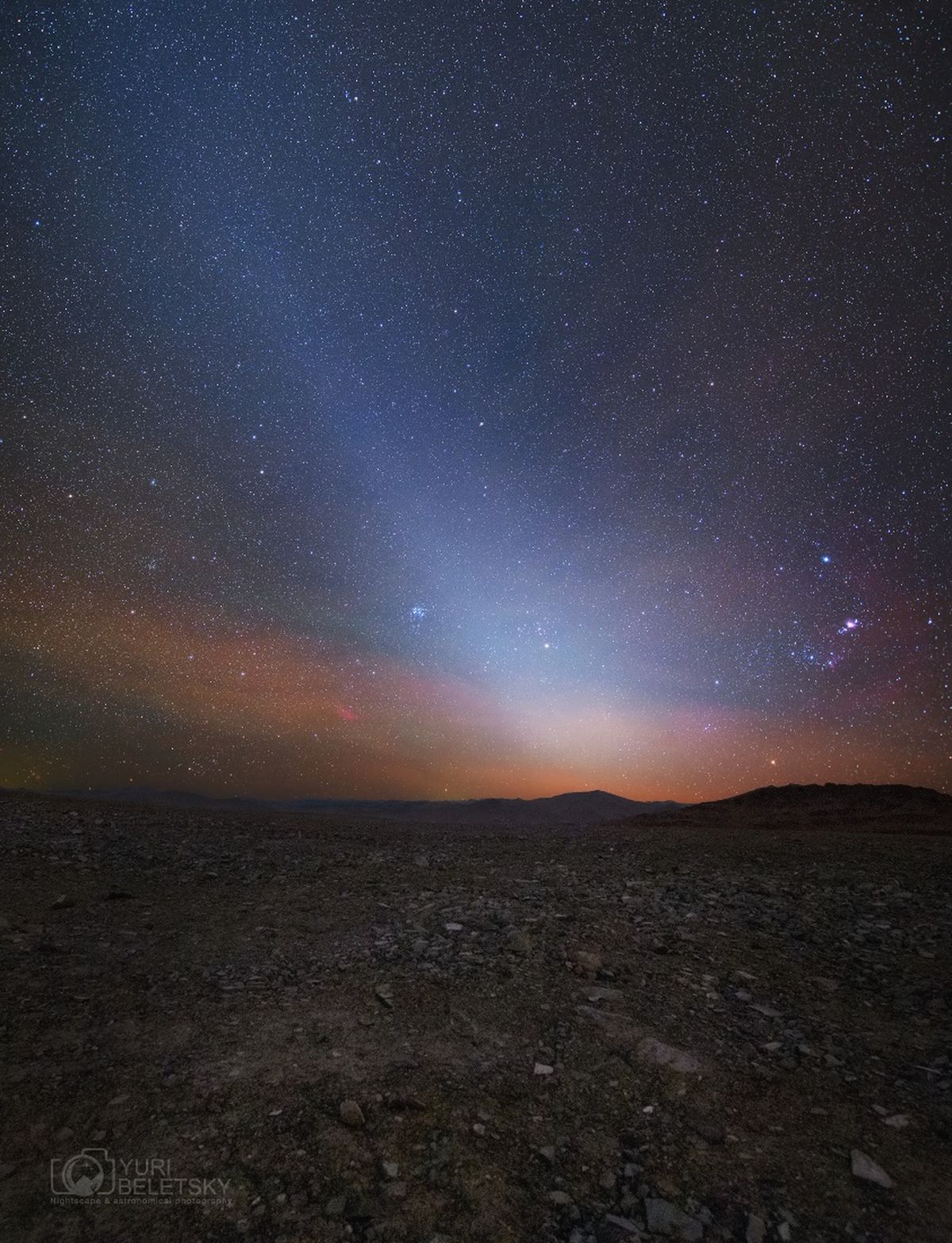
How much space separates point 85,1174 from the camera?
10.7 feet

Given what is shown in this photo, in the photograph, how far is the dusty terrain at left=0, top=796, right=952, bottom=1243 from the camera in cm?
304

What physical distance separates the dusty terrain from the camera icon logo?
19 mm

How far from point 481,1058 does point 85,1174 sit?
8.61 ft

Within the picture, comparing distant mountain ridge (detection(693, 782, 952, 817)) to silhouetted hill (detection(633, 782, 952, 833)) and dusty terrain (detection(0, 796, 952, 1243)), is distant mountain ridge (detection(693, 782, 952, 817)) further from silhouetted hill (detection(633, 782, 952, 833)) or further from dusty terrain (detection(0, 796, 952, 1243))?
dusty terrain (detection(0, 796, 952, 1243))

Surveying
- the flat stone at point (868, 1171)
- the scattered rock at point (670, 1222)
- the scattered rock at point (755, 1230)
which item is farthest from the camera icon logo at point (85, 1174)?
the flat stone at point (868, 1171)

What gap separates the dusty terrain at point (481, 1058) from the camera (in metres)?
3.04

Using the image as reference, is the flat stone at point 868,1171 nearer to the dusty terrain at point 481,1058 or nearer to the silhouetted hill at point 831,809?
the dusty terrain at point 481,1058

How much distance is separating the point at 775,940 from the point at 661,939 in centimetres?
143

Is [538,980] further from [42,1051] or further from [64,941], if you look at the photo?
[64,941]

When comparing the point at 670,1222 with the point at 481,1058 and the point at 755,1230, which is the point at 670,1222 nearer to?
the point at 755,1230

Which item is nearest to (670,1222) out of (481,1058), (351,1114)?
(481,1058)

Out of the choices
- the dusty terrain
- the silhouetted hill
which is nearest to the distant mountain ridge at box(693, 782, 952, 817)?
the silhouetted hill

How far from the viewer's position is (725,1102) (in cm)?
379

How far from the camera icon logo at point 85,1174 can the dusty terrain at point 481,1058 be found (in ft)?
0.06
